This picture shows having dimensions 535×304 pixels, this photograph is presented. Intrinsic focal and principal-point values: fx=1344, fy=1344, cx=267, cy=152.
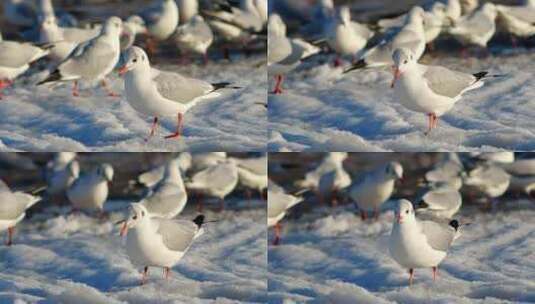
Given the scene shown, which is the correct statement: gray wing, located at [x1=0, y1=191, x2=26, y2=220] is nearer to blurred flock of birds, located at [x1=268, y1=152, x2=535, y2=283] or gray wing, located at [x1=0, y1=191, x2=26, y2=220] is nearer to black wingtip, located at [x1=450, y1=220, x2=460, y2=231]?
blurred flock of birds, located at [x1=268, y1=152, x2=535, y2=283]

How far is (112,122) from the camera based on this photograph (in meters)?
9.10

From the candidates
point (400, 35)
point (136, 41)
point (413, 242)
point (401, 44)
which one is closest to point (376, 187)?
point (401, 44)

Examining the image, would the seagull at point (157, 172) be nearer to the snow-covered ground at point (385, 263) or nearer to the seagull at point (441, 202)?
the snow-covered ground at point (385, 263)

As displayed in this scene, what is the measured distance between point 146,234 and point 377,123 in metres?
2.22

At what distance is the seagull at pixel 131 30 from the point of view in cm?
1084

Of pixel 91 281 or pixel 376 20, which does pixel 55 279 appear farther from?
pixel 376 20

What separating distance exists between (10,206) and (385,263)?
2.40 m

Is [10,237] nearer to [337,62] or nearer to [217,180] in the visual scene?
[217,180]

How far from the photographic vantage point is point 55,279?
7.77 m

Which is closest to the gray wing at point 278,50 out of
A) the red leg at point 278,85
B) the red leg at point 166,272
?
the red leg at point 278,85

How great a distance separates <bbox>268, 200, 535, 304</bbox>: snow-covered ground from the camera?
7336mm

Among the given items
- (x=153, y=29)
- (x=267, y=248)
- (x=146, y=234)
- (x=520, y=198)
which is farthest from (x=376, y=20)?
(x=146, y=234)

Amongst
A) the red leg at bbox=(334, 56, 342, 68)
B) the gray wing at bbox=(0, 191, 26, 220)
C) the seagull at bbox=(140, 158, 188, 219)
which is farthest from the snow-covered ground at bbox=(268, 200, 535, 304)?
the gray wing at bbox=(0, 191, 26, 220)

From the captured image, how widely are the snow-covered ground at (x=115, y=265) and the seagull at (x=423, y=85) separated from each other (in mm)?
1312
